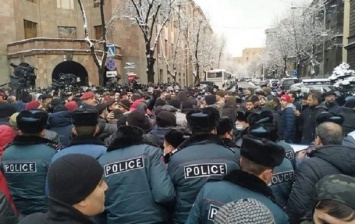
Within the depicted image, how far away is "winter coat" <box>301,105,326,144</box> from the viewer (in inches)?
301

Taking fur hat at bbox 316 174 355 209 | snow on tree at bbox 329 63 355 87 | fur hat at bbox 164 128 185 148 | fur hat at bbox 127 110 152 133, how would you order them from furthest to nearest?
snow on tree at bbox 329 63 355 87
fur hat at bbox 127 110 152 133
fur hat at bbox 164 128 185 148
fur hat at bbox 316 174 355 209

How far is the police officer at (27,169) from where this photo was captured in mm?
3684

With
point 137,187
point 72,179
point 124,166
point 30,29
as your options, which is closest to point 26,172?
point 124,166

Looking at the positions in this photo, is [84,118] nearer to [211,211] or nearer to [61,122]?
[211,211]

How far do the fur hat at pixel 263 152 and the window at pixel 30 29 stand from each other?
34261 mm

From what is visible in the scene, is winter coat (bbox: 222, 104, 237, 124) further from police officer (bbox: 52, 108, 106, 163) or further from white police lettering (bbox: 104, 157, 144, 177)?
white police lettering (bbox: 104, 157, 144, 177)

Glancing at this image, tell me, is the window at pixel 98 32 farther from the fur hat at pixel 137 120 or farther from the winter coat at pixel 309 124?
the fur hat at pixel 137 120

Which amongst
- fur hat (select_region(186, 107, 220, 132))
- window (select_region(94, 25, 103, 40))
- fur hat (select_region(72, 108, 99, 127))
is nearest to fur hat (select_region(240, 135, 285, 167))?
fur hat (select_region(186, 107, 220, 132))

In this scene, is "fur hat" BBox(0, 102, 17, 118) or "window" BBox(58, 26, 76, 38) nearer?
"fur hat" BBox(0, 102, 17, 118)

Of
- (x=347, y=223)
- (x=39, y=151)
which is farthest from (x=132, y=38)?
(x=347, y=223)

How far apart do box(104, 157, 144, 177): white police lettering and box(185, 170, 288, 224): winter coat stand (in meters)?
0.77

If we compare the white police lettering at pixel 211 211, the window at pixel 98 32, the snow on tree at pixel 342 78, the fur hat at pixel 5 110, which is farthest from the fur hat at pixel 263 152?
the window at pixel 98 32

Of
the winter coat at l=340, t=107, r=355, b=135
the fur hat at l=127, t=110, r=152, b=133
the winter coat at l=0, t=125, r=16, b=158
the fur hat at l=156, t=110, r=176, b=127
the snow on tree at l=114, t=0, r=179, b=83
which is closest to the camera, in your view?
the winter coat at l=0, t=125, r=16, b=158

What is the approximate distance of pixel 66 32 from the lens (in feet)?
118
